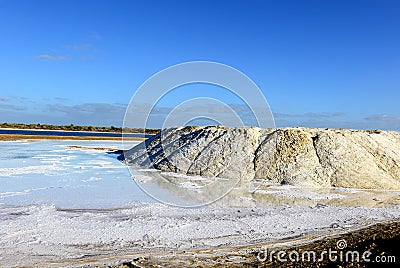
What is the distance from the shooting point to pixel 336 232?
758 centimetres

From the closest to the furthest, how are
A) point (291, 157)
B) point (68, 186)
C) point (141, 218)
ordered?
point (141, 218)
point (68, 186)
point (291, 157)

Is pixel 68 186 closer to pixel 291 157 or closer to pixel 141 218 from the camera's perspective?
pixel 141 218

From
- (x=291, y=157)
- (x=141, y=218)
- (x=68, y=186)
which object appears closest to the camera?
(x=141, y=218)

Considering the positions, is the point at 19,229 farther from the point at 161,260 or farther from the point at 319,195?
the point at 319,195

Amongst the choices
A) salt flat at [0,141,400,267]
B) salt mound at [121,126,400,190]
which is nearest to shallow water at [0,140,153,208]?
salt flat at [0,141,400,267]

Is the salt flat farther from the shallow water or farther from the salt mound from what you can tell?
the salt mound

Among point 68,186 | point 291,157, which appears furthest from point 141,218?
point 291,157

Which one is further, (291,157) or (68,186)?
(291,157)

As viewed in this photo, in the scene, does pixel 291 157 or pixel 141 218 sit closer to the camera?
pixel 141 218

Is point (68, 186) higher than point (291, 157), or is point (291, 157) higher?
point (291, 157)

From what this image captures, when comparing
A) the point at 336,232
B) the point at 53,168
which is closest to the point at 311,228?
the point at 336,232

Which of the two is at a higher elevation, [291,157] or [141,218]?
[291,157]

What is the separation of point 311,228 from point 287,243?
1.42m

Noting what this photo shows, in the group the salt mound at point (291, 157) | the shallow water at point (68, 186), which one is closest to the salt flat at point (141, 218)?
the shallow water at point (68, 186)
